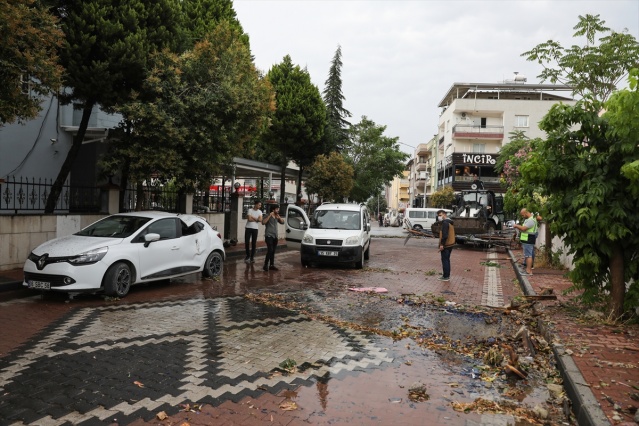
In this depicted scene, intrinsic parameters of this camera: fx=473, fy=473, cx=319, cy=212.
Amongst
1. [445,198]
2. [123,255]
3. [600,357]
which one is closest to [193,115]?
[123,255]

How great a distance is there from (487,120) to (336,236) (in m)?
46.4

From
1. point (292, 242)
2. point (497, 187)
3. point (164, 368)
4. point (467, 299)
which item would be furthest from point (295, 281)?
point (497, 187)

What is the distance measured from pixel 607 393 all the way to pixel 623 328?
9.47 feet

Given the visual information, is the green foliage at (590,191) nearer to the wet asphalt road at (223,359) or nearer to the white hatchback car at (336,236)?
the wet asphalt road at (223,359)

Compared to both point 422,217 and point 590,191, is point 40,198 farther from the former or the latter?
point 422,217

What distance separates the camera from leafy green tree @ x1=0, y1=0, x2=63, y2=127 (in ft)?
24.7

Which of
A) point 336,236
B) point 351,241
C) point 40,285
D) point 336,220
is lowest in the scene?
point 40,285

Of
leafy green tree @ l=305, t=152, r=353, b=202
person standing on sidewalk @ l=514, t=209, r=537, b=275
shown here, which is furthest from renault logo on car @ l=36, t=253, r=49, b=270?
leafy green tree @ l=305, t=152, r=353, b=202

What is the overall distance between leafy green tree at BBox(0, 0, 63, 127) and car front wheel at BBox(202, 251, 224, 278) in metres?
4.59

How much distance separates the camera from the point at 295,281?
36.6 ft

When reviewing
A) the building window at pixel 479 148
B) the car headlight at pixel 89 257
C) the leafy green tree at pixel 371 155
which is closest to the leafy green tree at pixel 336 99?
the leafy green tree at pixel 371 155

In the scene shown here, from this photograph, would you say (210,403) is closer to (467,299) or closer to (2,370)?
(2,370)

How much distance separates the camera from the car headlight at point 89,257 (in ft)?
25.6

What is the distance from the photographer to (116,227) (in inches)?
360
